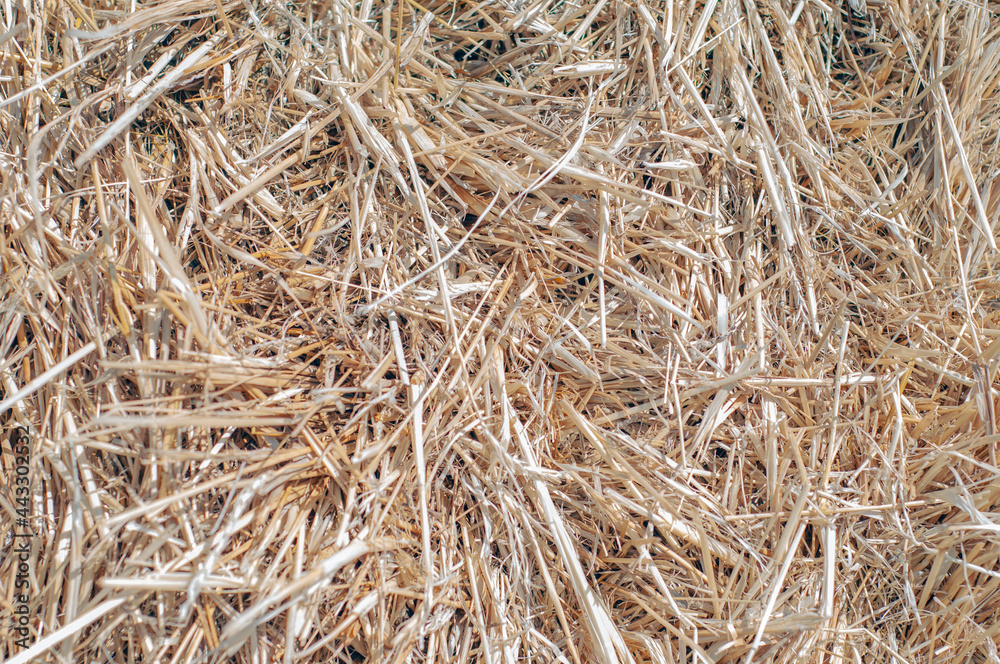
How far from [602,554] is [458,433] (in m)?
0.31

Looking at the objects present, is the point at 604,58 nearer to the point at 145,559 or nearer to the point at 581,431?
the point at 581,431

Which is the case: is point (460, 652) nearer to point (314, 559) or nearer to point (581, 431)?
point (314, 559)

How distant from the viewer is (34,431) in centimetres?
87

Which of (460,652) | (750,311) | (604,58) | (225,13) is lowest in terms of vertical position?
(460,652)

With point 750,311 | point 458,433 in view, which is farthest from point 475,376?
point 750,311

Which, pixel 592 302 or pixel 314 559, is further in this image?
pixel 592 302

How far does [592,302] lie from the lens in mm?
970

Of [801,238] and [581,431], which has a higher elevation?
[801,238]

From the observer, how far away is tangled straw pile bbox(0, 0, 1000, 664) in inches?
33.7

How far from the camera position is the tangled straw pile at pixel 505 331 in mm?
855

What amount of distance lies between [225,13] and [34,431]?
0.70 metres

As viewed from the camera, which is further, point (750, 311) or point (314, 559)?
point (750, 311)

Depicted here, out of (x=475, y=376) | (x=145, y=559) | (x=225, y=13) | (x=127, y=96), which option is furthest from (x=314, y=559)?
(x=225, y=13)

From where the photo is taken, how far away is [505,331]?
0.91 meters
